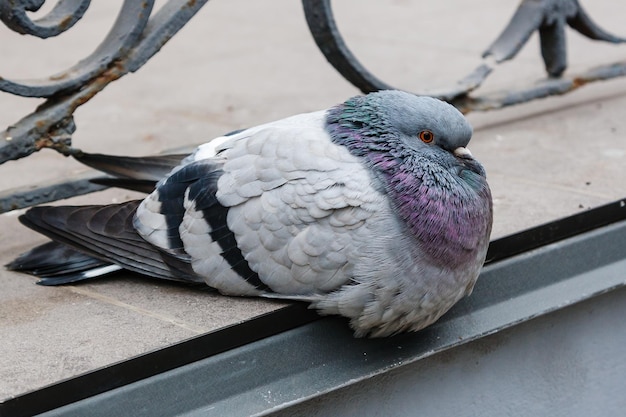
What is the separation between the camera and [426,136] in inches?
113

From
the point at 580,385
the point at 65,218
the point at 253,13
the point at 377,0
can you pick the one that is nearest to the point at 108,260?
the point at 65,218

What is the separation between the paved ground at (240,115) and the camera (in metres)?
2.90

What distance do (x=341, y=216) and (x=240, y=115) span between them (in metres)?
2.85

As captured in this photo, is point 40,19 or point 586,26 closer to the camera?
point 40,19

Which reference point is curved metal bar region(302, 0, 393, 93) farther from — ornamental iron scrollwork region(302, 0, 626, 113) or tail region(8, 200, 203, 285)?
tail region(8, 200, 203, 285)

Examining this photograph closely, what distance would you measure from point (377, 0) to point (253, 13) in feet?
3.84

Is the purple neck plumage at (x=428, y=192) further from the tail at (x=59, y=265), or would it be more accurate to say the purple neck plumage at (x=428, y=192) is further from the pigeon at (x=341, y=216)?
the tail at (x=59, y=265)

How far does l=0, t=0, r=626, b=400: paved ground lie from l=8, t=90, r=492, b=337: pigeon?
16 cm

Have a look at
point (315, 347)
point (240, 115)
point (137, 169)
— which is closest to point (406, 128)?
point (315, 347)

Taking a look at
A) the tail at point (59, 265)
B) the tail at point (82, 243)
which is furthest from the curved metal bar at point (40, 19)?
the tail at point (59, 265)

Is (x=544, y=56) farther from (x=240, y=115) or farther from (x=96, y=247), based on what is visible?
(x=96, y=247)

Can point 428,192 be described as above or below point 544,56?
above

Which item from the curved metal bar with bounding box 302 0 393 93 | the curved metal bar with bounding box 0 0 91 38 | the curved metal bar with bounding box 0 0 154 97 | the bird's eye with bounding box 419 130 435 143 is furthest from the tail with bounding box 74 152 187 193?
the curved metal bar with bounding box 302 0 393 93

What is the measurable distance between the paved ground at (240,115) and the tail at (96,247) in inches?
2.8
